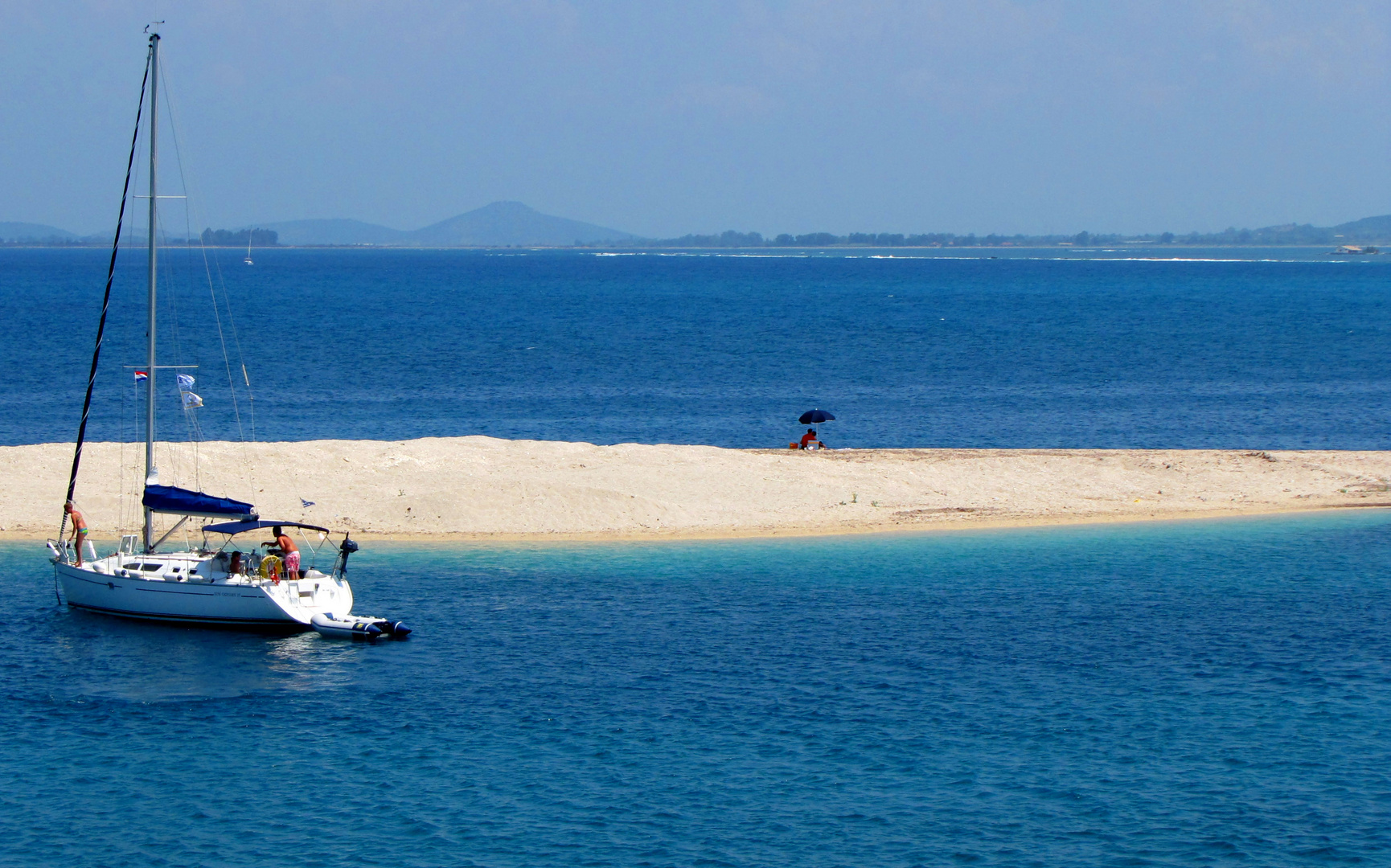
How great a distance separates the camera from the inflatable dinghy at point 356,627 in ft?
100

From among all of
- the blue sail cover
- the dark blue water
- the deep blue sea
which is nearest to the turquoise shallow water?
the deep blue sea

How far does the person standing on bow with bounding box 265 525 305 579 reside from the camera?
1261 inches

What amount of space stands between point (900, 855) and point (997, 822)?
1921 mm

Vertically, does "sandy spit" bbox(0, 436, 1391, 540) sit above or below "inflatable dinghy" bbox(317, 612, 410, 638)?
above

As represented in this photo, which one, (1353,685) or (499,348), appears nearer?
(1353,685)

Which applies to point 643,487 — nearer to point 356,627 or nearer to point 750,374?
point 356,627

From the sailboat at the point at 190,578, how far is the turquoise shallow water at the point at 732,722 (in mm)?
731

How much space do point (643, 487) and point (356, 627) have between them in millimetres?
14953

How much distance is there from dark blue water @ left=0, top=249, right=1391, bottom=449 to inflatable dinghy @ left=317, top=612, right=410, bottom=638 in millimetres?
30754

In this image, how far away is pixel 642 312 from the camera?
150875mm

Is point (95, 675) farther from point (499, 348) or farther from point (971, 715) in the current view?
point (499, 348)

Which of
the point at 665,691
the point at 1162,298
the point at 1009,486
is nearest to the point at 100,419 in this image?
the point at 1009,486

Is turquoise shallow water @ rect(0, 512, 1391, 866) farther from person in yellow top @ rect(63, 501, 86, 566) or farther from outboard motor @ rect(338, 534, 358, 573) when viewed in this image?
outboard motor @ rect(338, 534, 358, 573)

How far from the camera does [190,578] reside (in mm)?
32031
